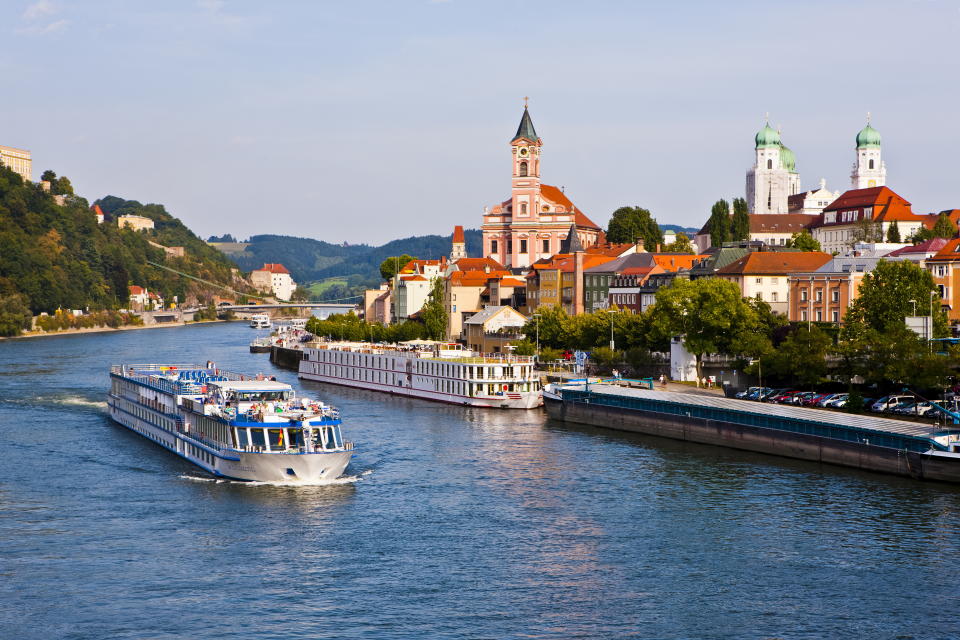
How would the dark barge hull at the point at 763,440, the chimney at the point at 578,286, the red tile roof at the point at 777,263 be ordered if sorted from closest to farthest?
the dark barge hull at the point at 763,440 → the red tile roof at the point at 777,263 → the chimney at the point at 578,286

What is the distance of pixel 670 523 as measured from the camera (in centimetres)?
4353

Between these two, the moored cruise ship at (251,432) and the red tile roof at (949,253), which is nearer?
the moored cruise ship at (251,432)

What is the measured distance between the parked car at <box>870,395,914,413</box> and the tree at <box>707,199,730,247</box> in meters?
79.1

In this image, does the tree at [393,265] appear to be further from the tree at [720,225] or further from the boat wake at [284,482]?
the boat wake at [284,482]

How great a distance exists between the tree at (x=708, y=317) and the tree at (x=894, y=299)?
305 inches

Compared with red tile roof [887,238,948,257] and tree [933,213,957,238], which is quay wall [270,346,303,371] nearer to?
red tile roof [887,238,948,257]

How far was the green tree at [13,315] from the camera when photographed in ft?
581

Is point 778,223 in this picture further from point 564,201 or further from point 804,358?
point 804,358

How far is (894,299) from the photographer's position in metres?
75.0

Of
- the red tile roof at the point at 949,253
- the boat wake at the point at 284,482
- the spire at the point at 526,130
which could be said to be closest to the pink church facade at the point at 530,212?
the spire at the point at 526,130

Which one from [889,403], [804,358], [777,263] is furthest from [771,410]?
[777,263]

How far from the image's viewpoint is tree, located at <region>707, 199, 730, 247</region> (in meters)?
141

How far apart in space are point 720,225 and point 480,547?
351 feet

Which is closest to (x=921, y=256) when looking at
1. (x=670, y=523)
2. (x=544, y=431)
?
(x=544, y=431)
